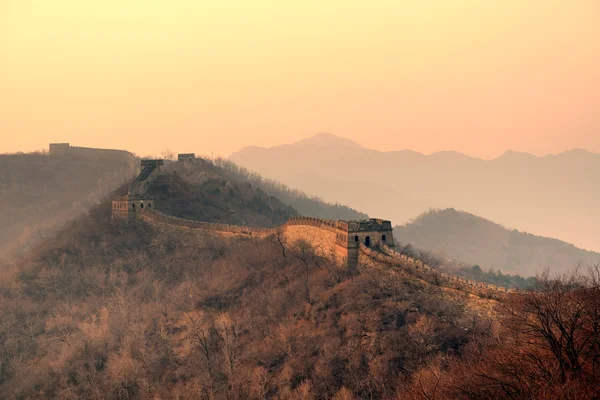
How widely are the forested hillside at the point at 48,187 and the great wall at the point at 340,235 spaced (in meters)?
41.0

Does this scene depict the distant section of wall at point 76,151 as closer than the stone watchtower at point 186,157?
No

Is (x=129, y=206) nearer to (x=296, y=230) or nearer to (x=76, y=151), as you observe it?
(x=296, y=230)

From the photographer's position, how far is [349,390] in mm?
38906

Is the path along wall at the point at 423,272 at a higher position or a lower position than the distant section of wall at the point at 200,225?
lower

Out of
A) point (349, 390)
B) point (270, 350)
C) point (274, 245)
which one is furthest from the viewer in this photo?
point (274, 245)

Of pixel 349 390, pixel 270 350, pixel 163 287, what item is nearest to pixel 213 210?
pixel 163 287

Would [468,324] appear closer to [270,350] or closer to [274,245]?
[270,350]

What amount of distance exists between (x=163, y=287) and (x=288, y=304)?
23165 mm

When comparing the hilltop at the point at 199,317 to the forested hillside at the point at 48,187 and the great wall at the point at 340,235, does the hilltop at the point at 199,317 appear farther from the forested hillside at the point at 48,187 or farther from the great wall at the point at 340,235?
the forested hillside at the point at 48,187

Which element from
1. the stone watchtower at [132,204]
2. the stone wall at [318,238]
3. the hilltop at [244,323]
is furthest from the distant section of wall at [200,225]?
the stone wall at [318,238]

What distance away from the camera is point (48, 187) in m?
142

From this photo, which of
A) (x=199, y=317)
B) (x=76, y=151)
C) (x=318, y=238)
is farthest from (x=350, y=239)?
(x=76, y=151)

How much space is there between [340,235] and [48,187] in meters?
113

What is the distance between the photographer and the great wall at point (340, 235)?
42.2 m
